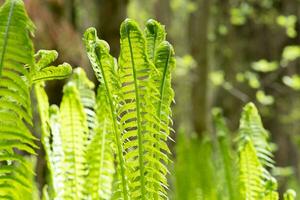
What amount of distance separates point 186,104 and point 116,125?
9734 mm

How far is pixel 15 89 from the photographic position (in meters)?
0.66

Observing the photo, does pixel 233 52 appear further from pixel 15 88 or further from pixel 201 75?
pixel 15 88

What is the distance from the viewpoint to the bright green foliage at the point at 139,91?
0.68 meters

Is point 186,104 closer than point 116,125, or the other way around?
point 116,125

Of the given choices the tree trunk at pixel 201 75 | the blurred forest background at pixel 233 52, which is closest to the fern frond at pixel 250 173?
the blurred forest background at pixel 233 52

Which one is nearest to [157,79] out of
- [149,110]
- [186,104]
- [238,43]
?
[149,110]

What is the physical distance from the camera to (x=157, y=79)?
715mm

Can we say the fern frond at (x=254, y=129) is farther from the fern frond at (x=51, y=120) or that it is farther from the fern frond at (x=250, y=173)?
the fern frond at (x=51, y=120)

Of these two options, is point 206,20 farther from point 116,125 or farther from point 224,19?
point 116,125

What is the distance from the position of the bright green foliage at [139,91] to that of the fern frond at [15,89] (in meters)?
0.08

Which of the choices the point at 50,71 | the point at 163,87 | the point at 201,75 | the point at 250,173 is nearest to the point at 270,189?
the point at 250,173

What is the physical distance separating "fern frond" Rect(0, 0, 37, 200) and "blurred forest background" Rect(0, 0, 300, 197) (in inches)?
93.0

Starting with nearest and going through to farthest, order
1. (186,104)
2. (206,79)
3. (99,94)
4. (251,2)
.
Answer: (99,94), (206,79), (251,2), (186,104)

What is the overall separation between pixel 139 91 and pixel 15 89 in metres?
0.14
